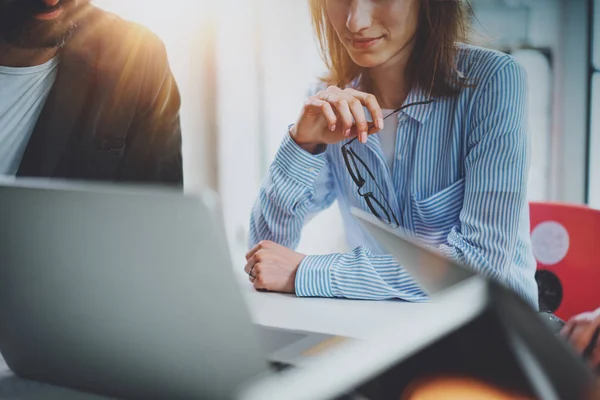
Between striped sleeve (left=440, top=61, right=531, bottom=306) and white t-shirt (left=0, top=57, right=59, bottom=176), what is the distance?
3.10ft

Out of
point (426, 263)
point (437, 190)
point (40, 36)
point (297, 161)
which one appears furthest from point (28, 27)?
point (426, 263)

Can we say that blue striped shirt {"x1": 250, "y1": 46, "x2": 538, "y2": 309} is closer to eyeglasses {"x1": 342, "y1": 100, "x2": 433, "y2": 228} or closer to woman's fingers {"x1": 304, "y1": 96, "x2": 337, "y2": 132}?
eyeglasses {"x1": 342, "y1": 100, "x2": 433, "y2": 228}

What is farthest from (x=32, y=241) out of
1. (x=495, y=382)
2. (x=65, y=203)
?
(x=495, y=382)

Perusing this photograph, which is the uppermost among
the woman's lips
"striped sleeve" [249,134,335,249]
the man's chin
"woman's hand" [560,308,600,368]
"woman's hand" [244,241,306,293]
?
the man's chin

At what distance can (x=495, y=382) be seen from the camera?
414mm

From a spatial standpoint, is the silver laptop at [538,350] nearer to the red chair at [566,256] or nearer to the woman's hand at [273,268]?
the woman's hand at [273,268]

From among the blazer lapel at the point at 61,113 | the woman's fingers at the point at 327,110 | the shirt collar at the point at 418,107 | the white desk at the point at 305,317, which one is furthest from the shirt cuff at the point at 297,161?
the blazer lapel at the point at 61,113

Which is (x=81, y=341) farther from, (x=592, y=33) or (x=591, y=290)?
(x=592, y=33)

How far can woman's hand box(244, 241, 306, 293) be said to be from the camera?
111 cm

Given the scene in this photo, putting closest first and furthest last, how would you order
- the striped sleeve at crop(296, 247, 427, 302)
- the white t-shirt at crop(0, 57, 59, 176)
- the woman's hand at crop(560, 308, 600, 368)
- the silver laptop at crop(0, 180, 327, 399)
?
1. the silver laptop at crop(0, 180, 327, 399)
2. the woman's hand at crop(560, 308, 600, 368)
3. the striped sleeve at crop(296, 247, 427, 302)
4. the white t-shirt at crop(0, 57, 59, 176)

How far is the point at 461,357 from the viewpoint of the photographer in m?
0.40

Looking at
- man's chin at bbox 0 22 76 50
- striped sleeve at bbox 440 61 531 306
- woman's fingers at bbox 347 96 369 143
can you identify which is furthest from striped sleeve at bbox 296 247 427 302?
man's chin at bbox 0 22 76 50

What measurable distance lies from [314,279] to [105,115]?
669mm

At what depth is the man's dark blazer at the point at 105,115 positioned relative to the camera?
135cm
